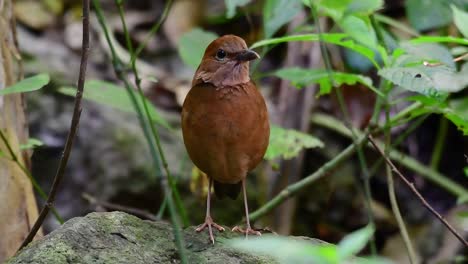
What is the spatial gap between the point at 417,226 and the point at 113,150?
233 cm

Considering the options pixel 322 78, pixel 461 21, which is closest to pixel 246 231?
pixel 322 78

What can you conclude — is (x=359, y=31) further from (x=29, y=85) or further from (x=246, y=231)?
(x=29, y=85)

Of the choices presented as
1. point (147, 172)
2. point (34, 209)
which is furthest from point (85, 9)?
point (147, 172)

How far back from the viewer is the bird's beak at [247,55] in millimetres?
3131

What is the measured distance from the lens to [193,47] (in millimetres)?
3881

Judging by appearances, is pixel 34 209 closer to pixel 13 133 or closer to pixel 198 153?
pixel 13 133

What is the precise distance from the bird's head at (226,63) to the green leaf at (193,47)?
1.87 feet

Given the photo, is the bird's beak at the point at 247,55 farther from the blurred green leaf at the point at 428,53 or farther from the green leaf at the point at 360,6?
the blurred green leaf at the point at 428,53

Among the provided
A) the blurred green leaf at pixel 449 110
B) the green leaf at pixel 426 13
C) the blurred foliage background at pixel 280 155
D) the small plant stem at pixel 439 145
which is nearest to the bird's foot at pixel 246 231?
the blurred green leaf at pixel 449 110

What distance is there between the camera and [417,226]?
19.3 feet

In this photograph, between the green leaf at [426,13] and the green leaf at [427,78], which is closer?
the green leaf at [427,78]

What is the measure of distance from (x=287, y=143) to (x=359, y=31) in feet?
2.94

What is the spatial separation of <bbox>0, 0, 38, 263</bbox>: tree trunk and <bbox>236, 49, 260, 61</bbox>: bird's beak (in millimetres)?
1031

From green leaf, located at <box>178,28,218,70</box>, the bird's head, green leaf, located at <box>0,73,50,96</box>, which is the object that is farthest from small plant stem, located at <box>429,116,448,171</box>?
green leaf, located at <box>0,73,50,96</box>
